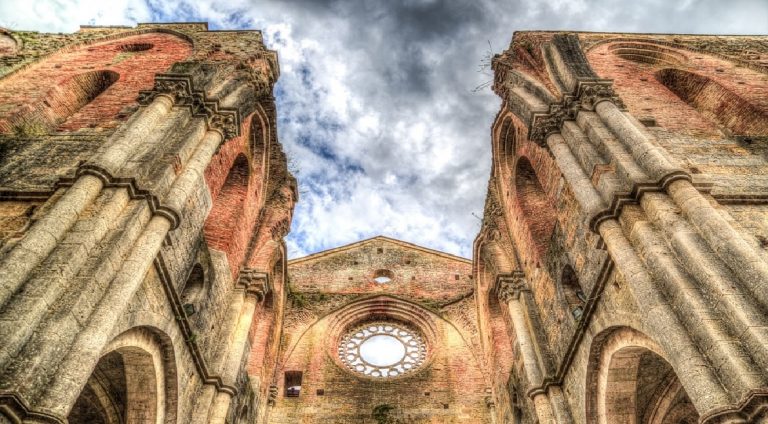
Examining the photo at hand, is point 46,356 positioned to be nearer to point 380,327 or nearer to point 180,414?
point 180,414

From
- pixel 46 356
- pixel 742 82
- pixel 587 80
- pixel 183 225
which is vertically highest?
pixel 742 82

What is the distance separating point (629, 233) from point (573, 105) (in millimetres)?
3299

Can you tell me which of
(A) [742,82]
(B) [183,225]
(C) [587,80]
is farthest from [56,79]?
(A) [742,82]

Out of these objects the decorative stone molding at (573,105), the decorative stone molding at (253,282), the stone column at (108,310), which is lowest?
the stone column at (108,310)

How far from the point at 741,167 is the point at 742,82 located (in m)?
4.51

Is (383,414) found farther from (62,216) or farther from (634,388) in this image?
(62,216)

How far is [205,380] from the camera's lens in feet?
30.3

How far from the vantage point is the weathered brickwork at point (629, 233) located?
516 cm

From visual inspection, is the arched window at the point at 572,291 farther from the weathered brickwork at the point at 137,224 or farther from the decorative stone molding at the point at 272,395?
the decorative stone molding at the point at 272,395

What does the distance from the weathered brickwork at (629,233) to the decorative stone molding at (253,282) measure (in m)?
5.17

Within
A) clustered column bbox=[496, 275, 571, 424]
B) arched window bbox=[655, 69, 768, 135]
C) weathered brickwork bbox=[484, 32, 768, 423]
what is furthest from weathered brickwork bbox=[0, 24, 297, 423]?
arched window bbox=[655, 69, 768, 135]

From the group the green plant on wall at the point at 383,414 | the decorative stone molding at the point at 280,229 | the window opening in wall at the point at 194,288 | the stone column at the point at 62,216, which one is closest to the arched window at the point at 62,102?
the stone column at the point at 62,216

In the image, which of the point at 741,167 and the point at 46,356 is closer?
the point at 46,356

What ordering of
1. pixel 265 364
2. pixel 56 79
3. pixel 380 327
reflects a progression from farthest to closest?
pixel 380 327
pixel 265 364
pixel 56 79
